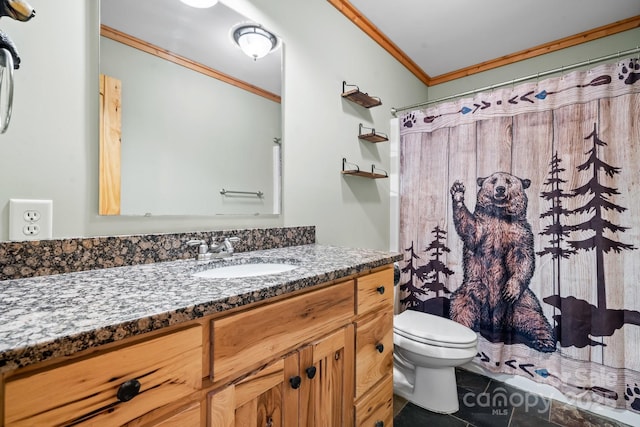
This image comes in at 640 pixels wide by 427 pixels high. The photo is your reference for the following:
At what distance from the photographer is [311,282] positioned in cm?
84

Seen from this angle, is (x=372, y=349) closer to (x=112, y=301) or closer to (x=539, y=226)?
(x=112, y=301)

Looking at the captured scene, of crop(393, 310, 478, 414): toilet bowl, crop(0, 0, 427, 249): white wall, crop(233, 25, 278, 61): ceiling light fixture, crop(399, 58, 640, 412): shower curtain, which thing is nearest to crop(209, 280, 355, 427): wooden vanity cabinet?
crop(0, 0, 427, 249): white wall

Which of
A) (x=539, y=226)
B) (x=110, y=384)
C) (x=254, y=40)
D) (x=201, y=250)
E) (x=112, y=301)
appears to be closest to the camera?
(x=110, y=384)

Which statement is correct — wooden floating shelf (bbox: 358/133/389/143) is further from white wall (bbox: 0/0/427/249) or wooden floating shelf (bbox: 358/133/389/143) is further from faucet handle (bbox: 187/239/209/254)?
faucet handle (bbox: 187/239/209/254)

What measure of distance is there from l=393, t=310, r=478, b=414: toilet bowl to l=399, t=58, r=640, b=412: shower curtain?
0.47m

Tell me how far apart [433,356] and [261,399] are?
1132 millimetres

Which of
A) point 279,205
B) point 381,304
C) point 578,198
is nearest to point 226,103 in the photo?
point 279,205

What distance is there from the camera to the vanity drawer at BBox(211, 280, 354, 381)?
0.65 m

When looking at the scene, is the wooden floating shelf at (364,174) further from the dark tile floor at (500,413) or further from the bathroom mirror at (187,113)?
the dark tile floor at (500,413)

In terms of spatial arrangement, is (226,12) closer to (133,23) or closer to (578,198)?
(133,23)

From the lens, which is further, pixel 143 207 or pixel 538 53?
pixel 538 53

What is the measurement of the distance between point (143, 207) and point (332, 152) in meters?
1.08

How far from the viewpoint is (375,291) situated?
1.13 meters

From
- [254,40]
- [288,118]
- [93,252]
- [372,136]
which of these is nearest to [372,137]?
[372,136]
